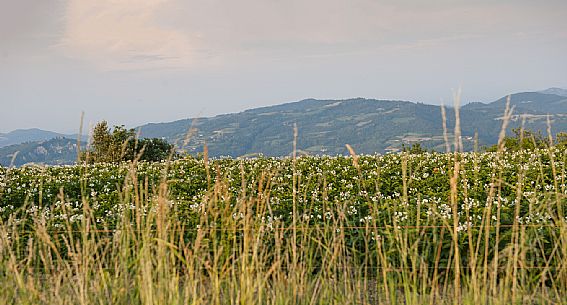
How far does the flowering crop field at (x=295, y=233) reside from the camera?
427 centimetres

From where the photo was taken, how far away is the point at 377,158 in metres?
12.2

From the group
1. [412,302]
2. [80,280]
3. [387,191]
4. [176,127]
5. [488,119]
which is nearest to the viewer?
[80,280]

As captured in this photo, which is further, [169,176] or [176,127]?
[176,127]

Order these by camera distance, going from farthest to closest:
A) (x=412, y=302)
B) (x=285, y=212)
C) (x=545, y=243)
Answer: (x=285, y=212) < (x=545, y=243) < (x=412, y=302)

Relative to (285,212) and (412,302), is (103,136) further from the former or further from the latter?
(412,302)

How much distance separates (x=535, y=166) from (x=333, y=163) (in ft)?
12.5

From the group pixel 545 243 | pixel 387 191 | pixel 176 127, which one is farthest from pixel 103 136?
pixel 176 127

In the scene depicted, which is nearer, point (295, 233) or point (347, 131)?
point (295, 233)

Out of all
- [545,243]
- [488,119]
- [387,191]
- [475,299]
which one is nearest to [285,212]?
[387,191]

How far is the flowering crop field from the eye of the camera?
4.27m

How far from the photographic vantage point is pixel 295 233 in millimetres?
5090

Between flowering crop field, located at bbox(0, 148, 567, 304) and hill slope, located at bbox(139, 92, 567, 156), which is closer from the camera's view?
flowering crop field, located at bbox(0, 148, 567, 304)

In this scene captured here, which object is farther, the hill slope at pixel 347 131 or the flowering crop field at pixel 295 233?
the hill slope at pixel 347 131

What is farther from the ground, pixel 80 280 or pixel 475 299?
pixel 80 280
